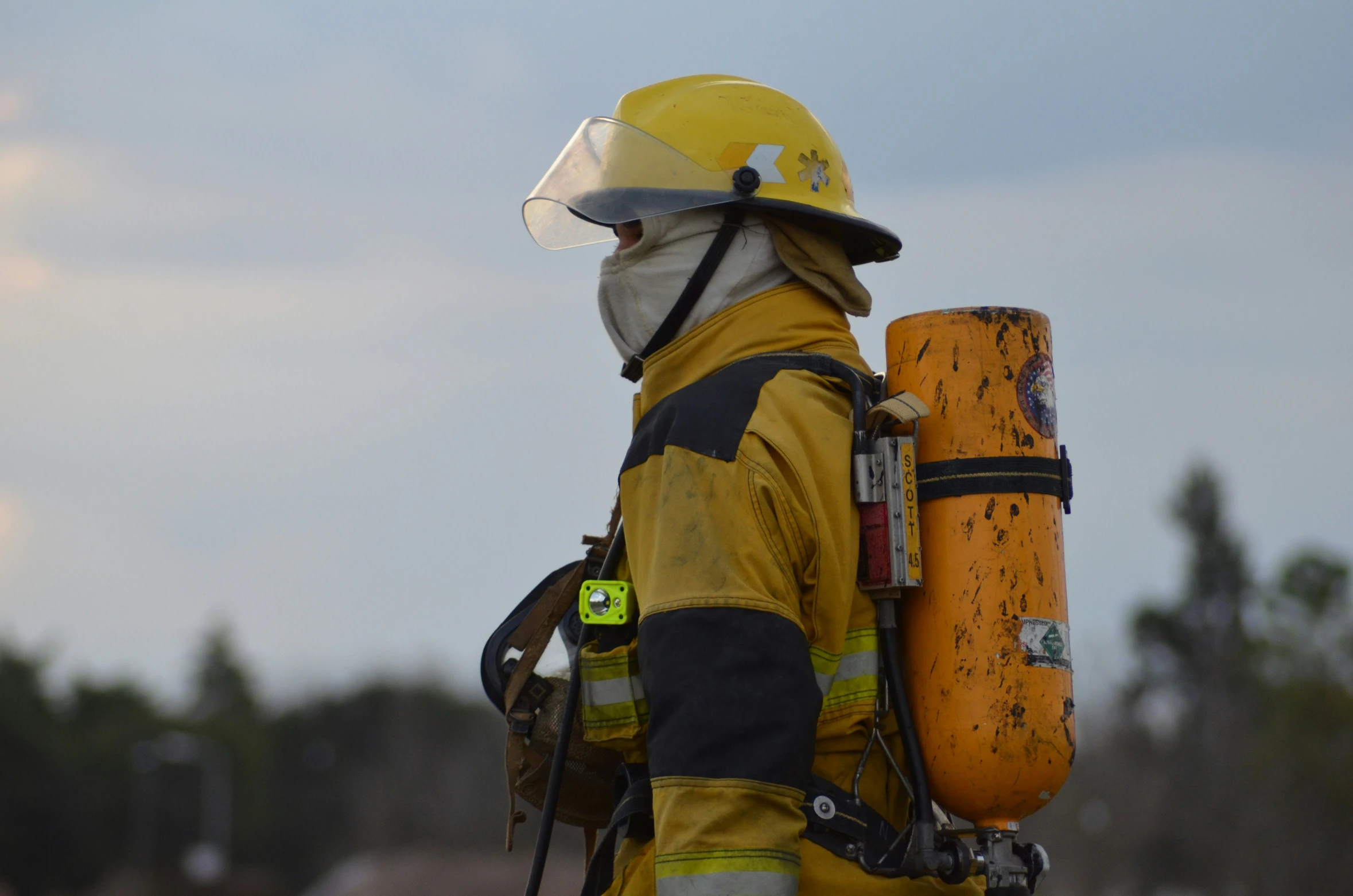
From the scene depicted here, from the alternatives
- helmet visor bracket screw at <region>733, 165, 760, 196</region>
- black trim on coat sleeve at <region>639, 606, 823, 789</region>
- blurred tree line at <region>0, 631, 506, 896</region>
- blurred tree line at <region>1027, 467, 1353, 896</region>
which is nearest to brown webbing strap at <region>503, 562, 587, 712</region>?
black trim on coat sleeve at <region>639, 606, 823, 789</region>

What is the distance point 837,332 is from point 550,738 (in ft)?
4.06

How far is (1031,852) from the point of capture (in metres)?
3.47

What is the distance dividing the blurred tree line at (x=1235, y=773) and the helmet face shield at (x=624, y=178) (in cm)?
3412

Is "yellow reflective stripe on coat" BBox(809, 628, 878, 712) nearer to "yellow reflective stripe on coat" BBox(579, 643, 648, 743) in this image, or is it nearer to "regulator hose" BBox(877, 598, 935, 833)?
"regulator hose" BBox(877, 598, 935, 833)

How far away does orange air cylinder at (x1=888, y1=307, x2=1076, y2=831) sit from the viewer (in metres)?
3.28

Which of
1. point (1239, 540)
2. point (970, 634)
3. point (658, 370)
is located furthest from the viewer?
point (1239, 540)

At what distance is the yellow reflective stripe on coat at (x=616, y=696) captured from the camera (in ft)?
11.1

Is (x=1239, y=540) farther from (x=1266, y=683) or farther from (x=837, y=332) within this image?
(x=837, y=332)

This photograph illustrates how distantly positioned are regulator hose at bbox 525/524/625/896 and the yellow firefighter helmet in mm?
822

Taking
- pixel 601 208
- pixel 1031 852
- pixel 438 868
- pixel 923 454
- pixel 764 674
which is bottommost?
pixel 438 868

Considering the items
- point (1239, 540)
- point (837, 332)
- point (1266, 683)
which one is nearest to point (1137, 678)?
point (1266, 683)

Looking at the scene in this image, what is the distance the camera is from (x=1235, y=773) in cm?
4250

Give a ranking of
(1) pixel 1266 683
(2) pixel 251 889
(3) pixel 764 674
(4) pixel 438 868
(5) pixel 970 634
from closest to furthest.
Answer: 1. (3) pixel 764 674
2. (5) pixel 970 634
3. (4) pixel 438 868
4. (2) pixel 251 889
5. (1) pixel 1266 683

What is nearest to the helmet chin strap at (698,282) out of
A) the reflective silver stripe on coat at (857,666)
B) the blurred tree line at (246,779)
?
the reflective silver stripe on coat at (857,666)
